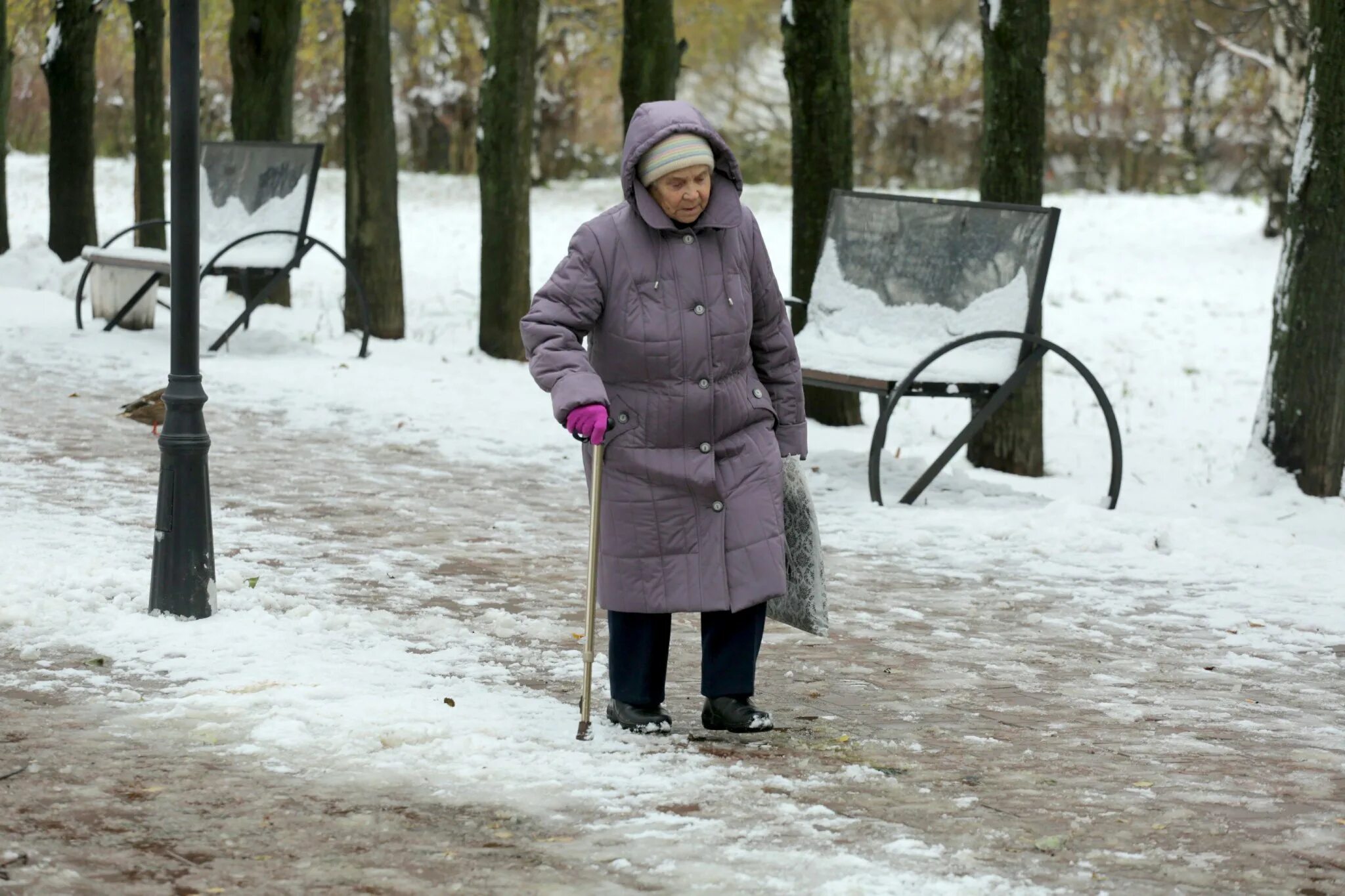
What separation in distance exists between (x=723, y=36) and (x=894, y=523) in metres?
32.4

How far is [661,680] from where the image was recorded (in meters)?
4.92

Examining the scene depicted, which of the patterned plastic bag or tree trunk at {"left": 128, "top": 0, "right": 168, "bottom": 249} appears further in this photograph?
tree trunk at {"left": 128, "top": 0, "right": 168, "bottom": 249}

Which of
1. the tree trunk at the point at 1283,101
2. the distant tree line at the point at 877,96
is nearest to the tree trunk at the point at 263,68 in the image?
the tree trunk at the point at 1283,101

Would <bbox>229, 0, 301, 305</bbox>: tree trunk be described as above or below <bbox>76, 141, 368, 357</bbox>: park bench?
above

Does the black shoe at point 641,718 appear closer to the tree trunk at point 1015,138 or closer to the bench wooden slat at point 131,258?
the tree trunk at point 1015,138

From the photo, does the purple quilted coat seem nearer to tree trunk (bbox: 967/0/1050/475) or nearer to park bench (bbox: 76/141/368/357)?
tree trunk (bbox: 967/0/1050/475)

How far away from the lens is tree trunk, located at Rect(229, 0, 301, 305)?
15.0 meters

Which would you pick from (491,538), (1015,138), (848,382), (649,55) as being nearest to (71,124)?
(649,55)

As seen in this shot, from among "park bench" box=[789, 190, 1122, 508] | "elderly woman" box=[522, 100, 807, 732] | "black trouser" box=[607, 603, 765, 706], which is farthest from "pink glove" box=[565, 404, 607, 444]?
"park bench" box=[789, 190, 1122, 508]

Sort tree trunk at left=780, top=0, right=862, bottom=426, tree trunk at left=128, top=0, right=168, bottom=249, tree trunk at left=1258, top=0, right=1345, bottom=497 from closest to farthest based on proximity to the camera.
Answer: tree trunk at left=1258, top=0, right=1345, bottom=497, tree trunk at left=780, top=0, right=862, bottom=426, tree trunk at left=128, top=0, right=168, bottom=249

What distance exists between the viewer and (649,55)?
44.4ft

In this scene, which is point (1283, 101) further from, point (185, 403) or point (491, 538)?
point (185, 403)

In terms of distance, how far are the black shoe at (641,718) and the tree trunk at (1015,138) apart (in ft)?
18.3

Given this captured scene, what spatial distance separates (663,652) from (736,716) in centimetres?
26
